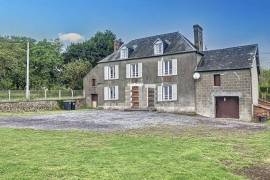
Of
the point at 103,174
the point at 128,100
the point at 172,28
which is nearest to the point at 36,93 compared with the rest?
the point at 128,100

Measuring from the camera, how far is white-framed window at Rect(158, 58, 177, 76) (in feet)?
97.9

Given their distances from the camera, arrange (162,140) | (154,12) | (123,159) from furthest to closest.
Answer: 1. (154,12)
2. (162,140)
3. (123,159)

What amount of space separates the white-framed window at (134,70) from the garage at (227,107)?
28.4 ft

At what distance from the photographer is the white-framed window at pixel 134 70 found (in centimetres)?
3241

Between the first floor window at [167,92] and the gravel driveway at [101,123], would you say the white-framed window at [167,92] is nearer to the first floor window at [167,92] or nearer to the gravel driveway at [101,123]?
the first floor window at [167,92]

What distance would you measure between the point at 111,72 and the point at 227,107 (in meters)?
13.5

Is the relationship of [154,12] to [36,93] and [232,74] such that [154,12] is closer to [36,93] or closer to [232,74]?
[232,74]

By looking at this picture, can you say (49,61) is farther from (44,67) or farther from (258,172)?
(258,172)

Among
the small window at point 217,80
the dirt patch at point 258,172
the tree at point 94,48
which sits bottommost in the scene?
the dirt patch at point 258,172

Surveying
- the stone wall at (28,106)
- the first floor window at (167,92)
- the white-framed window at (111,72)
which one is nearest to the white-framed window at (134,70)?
the white-framed window at (111,72)

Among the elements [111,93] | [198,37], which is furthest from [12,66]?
[198,37]

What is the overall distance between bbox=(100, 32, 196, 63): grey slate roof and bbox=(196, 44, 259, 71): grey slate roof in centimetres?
173

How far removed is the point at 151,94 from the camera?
3156 cm

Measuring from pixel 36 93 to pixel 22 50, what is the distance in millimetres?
19181
